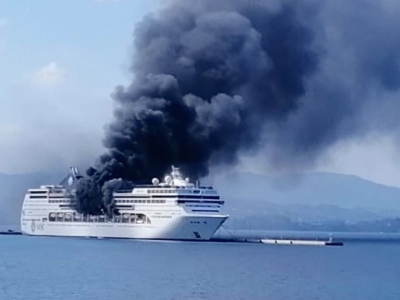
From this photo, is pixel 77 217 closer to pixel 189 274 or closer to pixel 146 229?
pixel 146 229

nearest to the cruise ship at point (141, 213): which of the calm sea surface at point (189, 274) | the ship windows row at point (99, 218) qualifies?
the ship windows row at point (99, 218)

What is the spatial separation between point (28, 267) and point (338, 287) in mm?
18893

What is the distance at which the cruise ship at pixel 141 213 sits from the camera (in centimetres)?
10038

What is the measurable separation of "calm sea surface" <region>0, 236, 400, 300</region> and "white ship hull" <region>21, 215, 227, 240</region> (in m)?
6.64

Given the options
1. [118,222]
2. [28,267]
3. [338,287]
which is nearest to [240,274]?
[338,287]

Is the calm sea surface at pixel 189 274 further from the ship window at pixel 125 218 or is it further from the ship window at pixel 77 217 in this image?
the ship window at pixel 77 217

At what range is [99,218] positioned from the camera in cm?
11219

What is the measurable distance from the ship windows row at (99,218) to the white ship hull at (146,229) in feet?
1.28

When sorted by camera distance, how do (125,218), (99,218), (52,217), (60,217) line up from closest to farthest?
(125,218), (99,218), (60,217), (52,217)

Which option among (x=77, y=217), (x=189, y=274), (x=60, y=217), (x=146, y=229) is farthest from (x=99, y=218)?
(x=189, y=274)

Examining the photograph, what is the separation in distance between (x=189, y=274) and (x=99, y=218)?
5107 cm

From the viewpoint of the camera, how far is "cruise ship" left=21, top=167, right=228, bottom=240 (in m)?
100

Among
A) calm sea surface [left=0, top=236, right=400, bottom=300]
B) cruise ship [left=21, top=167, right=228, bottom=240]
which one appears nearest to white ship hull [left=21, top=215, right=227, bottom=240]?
cruise ship [left=21, top=167, right=228, bottom=240]

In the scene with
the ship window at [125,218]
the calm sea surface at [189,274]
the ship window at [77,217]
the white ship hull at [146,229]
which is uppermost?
the ship window at [77,217]
